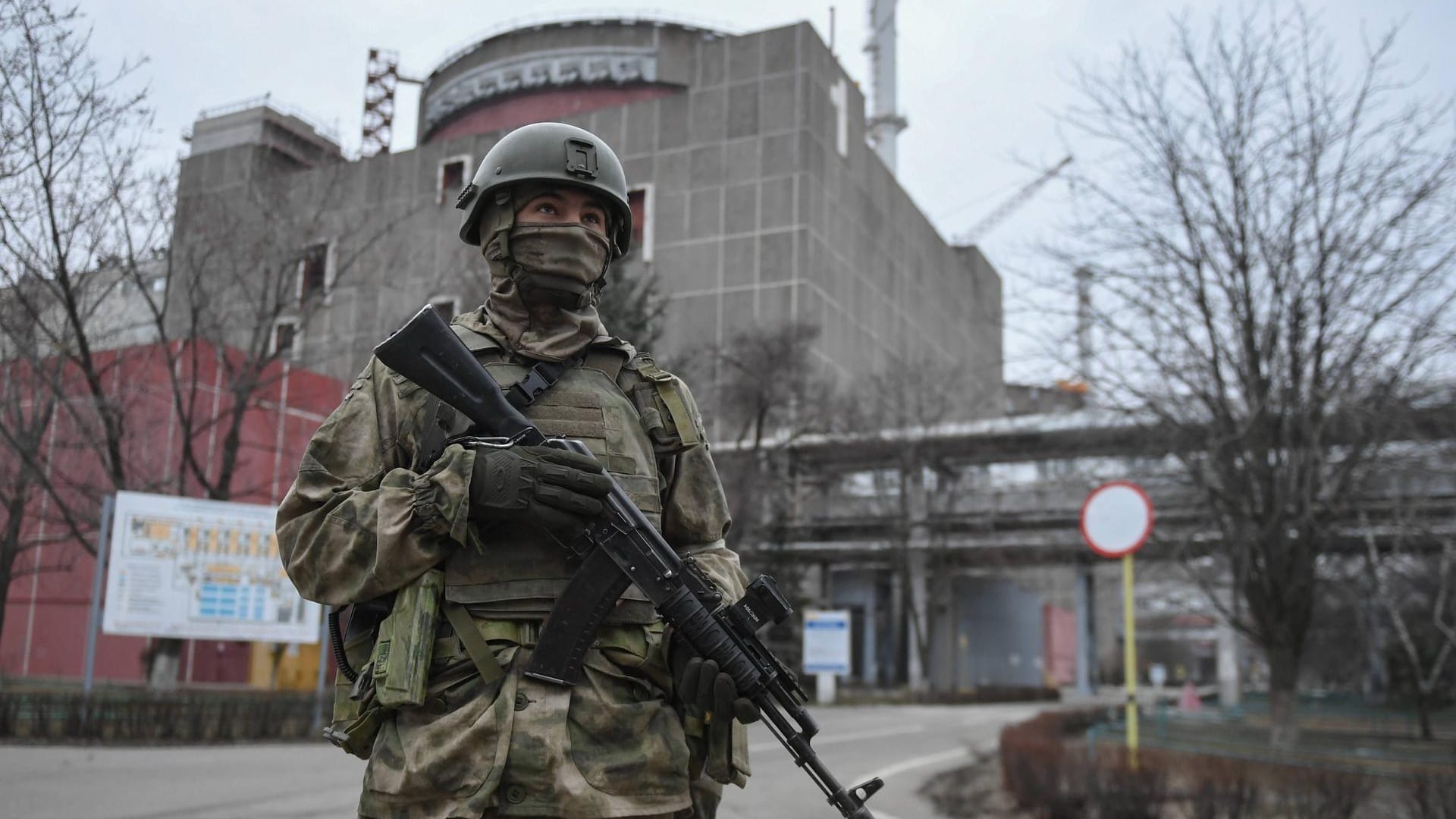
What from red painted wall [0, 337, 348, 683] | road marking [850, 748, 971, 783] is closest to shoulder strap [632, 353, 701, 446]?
road marking [850, 748, 971, 783]

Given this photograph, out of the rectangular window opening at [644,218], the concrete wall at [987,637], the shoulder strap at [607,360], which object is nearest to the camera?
the shoulder strap at [607,360]

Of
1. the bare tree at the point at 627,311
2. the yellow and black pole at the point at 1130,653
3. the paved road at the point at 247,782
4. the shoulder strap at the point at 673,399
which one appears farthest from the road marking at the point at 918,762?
the shoulder strap at the point at 673,399

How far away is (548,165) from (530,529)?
884 millimetres

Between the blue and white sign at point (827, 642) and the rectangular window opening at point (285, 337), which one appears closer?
the rectangular window opening at point (285, 337)

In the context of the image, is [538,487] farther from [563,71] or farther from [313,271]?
[563,71]

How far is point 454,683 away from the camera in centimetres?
251

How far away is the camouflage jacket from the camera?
2414mm

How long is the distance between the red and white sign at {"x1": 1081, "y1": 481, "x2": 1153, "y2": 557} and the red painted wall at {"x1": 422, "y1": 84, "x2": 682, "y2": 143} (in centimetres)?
3762

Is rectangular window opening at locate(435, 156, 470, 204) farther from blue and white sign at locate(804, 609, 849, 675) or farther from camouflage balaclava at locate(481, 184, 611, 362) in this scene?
camouflage balaclava at locate(481, 184, 611, 362)

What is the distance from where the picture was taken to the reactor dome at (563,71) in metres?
46.2

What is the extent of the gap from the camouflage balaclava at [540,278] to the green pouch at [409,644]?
2.13 feet

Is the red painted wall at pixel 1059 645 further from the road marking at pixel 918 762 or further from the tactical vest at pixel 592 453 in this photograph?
the tactical vest at pixel 592 453

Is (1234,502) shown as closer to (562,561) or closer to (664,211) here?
(562,561)

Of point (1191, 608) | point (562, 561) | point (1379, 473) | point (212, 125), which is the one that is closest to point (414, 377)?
point (562, 561)
